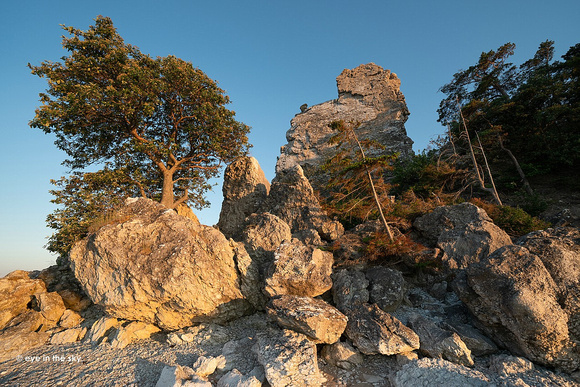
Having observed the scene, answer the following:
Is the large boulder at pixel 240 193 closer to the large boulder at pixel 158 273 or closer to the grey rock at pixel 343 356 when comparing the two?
the large boulder at pixel 158 273

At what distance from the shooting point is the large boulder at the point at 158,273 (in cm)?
784

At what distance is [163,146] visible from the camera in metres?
13.7

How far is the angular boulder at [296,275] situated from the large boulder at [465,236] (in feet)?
17.3

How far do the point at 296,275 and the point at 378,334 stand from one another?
290cm

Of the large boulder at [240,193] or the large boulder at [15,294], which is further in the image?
the large boulder at [240,193]

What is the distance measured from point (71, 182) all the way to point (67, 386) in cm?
987

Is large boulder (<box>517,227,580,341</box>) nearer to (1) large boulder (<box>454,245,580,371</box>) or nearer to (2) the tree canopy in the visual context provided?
(1) large boulder (<box>454,245,580,371</box>)

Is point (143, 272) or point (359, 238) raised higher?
point (143, 272)

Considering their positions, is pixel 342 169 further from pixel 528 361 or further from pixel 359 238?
pixel 528 361

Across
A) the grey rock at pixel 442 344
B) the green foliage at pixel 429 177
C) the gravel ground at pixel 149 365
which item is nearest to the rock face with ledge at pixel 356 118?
the green foliage at pixel 429 177

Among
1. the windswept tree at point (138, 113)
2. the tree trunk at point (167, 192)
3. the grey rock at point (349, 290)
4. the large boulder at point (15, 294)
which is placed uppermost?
the windswept tree at point (138, 113)

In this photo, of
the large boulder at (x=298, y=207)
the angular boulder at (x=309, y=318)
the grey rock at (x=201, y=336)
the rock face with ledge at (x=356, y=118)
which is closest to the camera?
the angular boulder at (x=309, y=318)

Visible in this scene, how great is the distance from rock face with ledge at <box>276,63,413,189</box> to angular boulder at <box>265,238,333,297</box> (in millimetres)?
16828

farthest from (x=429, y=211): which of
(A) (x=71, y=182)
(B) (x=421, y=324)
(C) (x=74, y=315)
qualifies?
Result: (A) (x=71, y=182)
